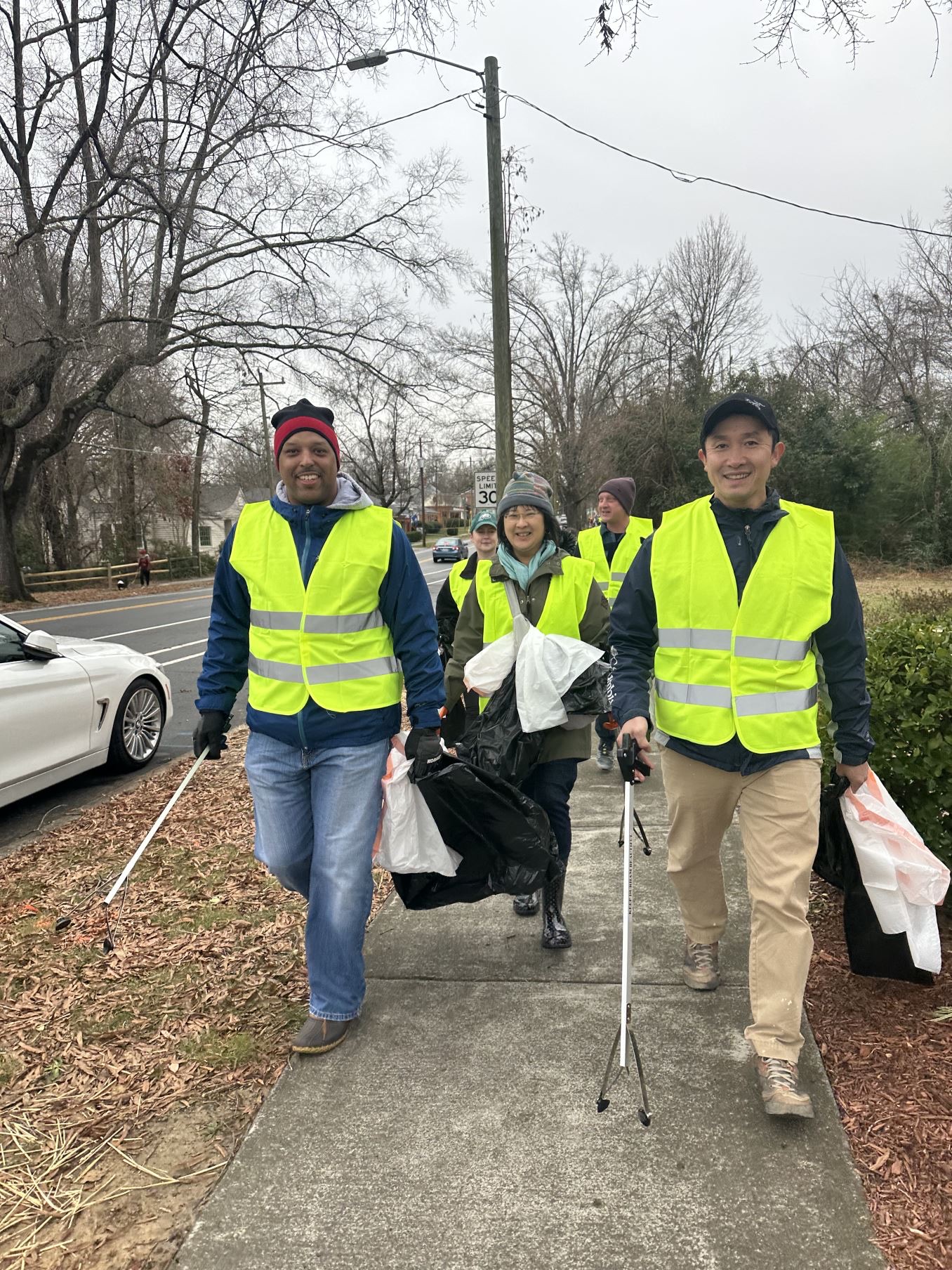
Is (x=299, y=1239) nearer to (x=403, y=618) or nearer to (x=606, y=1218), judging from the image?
(x=606, y=1218)

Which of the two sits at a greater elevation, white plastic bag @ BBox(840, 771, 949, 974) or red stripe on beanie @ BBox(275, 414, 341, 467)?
red stripe on beanie @ BBox(275, 414, 341, 467)

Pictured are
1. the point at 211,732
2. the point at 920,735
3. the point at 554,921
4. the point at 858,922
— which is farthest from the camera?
the point at 554,921

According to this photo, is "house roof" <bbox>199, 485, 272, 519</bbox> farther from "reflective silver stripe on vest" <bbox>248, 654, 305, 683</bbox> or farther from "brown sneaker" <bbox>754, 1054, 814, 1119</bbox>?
"brown sneaker" <bbox>754, 1054, 814, 1119</bbox>

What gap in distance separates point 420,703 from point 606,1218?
155 cm

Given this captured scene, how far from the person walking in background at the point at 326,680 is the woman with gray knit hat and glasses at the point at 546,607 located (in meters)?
0.73

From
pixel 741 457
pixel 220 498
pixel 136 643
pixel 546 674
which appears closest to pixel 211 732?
pixel 546 674

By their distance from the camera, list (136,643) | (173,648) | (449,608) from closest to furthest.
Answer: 1. (449,608)
2. (173,648)
3. (136,643)

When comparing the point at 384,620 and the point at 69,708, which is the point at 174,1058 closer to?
the point at 384,620

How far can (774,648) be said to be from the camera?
2639mm

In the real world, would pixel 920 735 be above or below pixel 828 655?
below

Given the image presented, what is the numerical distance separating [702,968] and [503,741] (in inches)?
42.5

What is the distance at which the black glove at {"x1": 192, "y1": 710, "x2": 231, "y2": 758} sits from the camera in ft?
10.1

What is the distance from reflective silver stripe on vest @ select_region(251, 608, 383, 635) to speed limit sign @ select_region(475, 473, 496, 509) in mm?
9313

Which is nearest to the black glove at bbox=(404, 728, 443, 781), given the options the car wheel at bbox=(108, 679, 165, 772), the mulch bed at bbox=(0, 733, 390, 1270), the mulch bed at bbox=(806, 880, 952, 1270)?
the mulch bed at bbox=(0, 733, 390, 1270)
